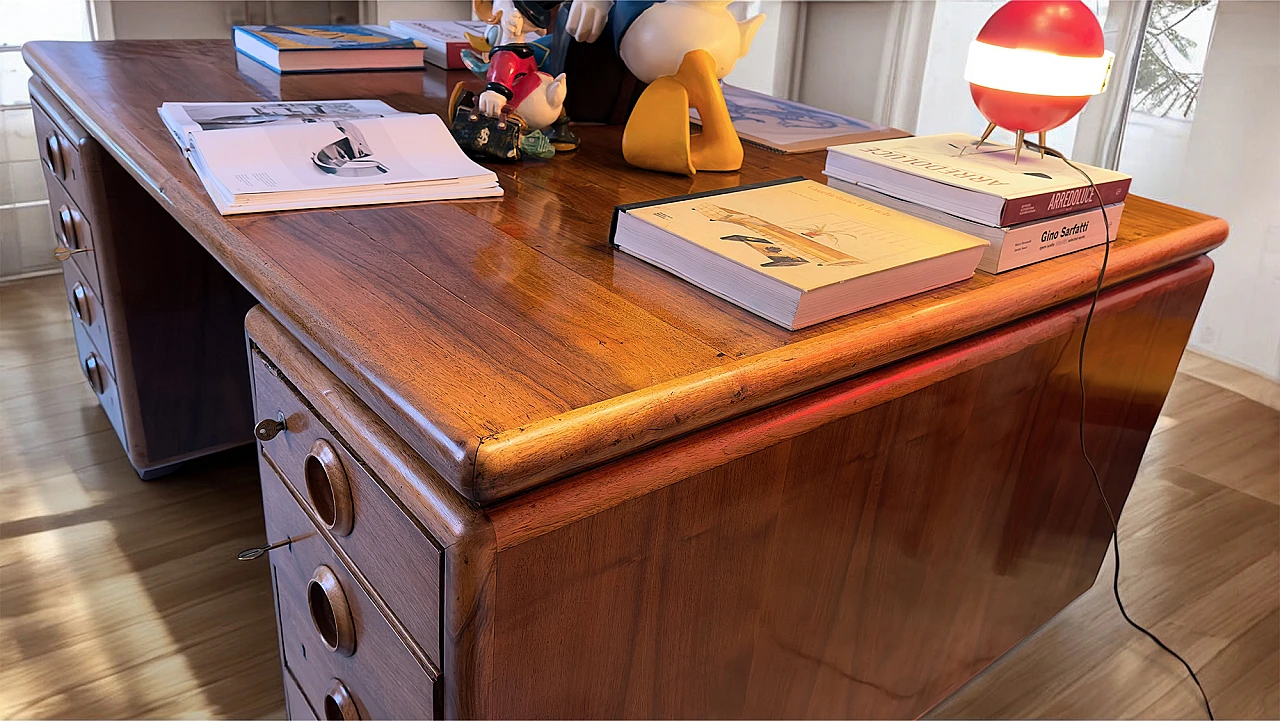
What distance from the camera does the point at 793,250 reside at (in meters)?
0.77

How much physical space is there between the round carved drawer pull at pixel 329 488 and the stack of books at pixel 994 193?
0.57 m

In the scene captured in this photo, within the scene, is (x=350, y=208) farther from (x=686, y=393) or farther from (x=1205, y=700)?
(x=1205, y=700)

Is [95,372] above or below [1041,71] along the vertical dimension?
below

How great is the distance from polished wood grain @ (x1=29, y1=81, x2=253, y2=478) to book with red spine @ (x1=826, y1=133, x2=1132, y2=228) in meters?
1.00

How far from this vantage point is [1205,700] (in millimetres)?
1336

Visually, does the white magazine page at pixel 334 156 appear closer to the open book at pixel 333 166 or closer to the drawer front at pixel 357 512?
the open book at pixel 333 166

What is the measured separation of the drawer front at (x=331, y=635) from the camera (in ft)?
2.28

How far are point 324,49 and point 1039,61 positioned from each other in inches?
40.8

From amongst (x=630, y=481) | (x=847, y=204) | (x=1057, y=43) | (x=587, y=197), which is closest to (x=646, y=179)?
(x=587, y=197)

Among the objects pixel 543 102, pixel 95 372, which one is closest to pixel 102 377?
pixel 95 372

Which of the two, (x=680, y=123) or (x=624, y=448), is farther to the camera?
(x=680, y=123)

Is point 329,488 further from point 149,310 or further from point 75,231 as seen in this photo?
point 75,231

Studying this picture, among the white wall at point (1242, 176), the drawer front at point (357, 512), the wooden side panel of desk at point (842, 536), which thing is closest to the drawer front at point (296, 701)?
the drawer front at point (357, 512)

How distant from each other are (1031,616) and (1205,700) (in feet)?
0.96
